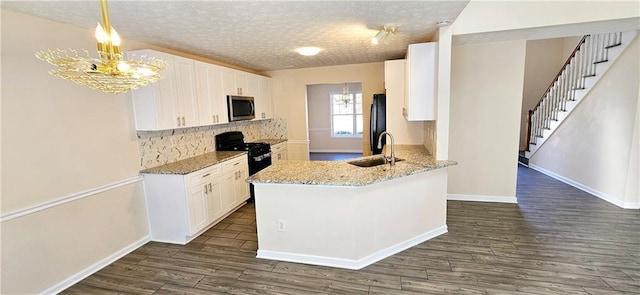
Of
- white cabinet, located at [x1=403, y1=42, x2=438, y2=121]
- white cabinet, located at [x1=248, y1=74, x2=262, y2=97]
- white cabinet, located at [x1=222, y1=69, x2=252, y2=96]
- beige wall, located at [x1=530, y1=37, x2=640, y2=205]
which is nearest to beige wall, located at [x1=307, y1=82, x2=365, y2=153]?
white cabinet, located at [x1=248, y1=74, x2=262, y2=97]

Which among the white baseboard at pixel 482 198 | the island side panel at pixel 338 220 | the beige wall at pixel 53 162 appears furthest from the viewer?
the white baseboard at pixel 482 198

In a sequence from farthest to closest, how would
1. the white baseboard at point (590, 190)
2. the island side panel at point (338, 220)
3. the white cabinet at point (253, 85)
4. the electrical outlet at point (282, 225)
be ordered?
the white cabinet at point (253, 85) → the white baseboard at point (590, 190) → the electrical outlet at point (282, 225) → the island side panel at point (338, 220)

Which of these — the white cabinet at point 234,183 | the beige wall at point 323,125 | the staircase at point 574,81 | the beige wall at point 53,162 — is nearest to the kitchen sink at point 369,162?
the white cabinet at point 234,183

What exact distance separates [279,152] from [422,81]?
125 inches

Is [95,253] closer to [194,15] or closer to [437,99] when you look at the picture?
[194,15]

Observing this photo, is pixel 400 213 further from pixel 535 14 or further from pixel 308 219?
pixel 535 14

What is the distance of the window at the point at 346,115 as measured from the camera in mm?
9445

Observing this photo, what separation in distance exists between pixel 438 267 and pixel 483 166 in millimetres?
2307

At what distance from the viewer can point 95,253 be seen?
278cm

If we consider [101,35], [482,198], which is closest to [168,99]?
[101,35]

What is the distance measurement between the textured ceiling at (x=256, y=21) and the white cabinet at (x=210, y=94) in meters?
0.27

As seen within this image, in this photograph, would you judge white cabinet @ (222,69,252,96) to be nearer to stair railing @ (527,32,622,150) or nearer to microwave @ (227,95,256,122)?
microwave @ (227,95,256,122)

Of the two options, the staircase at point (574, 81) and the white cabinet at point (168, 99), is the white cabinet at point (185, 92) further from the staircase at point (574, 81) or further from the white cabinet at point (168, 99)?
the staircase at point (574, 81)

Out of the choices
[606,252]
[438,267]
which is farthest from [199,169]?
[606,252]
